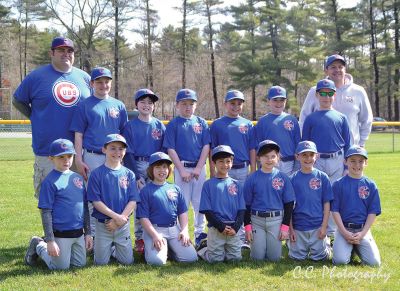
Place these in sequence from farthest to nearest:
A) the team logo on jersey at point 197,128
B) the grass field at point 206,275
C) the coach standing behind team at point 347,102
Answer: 1. the coach standing behind team at point 347,102
2. the team logo on jersey at point 197,128
3. the grass field at point 206,275

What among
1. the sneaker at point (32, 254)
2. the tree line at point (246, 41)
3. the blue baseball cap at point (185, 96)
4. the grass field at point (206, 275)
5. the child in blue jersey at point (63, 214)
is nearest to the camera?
the grass field at point (206, 275)

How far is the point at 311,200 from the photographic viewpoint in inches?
213

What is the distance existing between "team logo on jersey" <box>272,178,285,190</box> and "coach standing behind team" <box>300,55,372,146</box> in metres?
1.19

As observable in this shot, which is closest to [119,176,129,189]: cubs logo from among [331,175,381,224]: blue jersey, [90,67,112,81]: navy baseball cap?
[90,67,112,81]: navy baseball cap

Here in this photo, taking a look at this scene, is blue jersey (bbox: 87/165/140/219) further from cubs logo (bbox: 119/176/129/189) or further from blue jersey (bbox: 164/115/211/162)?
blue jersey (bbox: 164/115/211/162)

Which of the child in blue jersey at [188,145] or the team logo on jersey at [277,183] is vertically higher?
the child in blue jersey at [188,145]

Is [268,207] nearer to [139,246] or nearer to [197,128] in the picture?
[197,128]

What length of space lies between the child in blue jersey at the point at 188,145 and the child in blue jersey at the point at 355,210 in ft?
5.45

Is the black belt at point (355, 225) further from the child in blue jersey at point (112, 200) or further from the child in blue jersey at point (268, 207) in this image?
the child in blue jersey at point (112, 200)

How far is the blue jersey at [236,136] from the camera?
231 inches

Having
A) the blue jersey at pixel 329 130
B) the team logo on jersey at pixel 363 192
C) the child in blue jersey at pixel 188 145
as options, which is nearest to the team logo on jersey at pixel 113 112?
the child in blue jersey at pixel 188 145

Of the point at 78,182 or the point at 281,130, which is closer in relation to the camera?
the point at 78,182

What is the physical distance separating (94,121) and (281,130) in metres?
2.27

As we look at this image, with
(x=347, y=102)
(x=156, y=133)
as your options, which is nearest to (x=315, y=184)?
(x=347, y=102)
